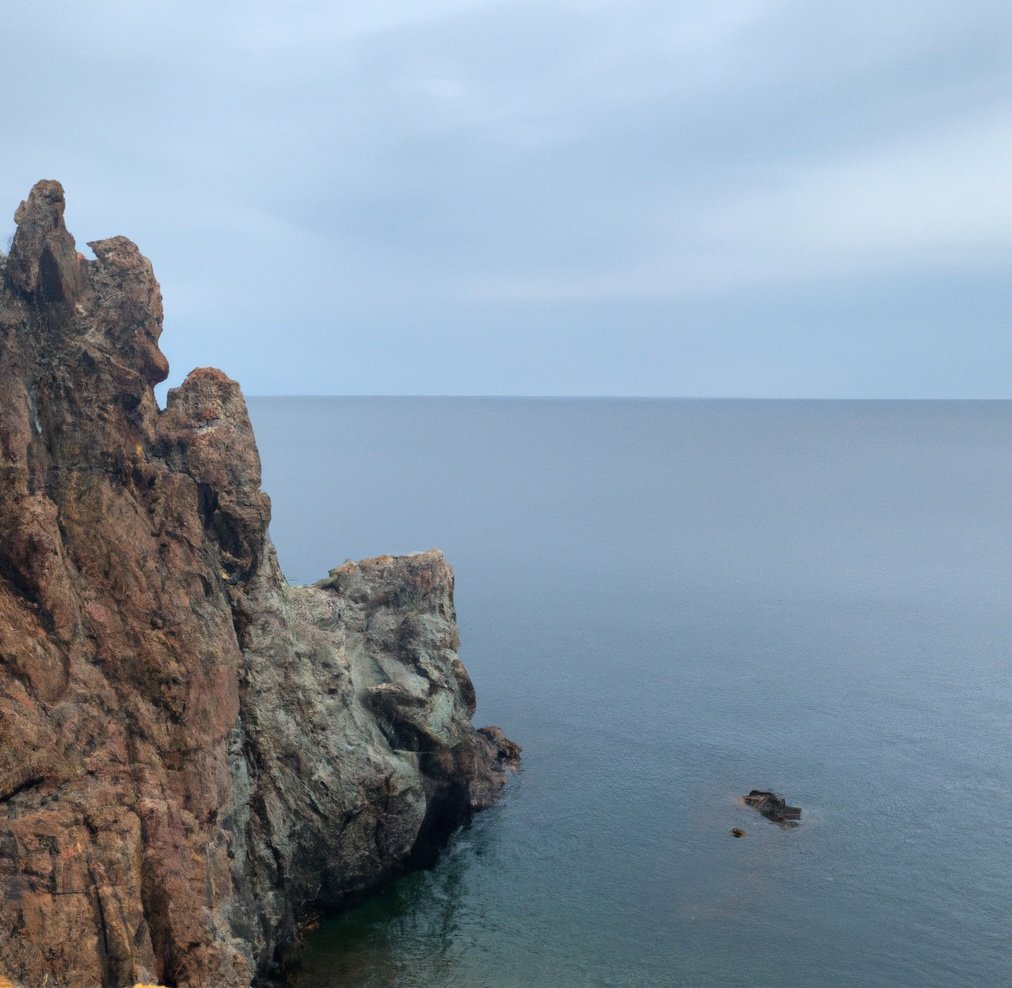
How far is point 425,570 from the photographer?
62438mm

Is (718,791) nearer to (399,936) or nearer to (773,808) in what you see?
(773,808)

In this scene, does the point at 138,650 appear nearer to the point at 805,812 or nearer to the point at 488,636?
the point at 805,812

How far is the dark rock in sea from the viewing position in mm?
62875

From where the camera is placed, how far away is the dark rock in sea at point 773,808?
62875 millimetres

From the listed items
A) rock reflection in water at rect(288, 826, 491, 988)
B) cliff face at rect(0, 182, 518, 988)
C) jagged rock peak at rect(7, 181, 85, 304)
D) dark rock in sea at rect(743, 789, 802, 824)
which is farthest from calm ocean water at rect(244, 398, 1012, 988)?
jagged rock peak at rect(7, 181, 85, 304)

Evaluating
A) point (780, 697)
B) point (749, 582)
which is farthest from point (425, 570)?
point (749, 582)

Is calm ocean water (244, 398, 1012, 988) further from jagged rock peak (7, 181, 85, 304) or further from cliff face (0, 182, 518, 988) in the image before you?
jagged rock peak (7, 181, 85, 304)

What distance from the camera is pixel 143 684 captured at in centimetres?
3725

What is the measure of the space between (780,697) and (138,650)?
63.0 meters

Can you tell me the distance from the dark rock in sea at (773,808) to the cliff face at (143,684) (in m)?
23.4

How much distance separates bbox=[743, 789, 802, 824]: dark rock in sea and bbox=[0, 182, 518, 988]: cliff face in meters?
23.4

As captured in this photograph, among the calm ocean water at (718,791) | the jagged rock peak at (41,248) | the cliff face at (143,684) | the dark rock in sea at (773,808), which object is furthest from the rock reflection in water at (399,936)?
the jagged rock peak at (41,248)

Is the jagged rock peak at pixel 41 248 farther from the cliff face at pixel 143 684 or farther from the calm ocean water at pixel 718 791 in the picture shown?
the calm ocean water at pixel 718 791

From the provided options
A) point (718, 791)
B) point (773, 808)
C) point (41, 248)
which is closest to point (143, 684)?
point (41, 248)
